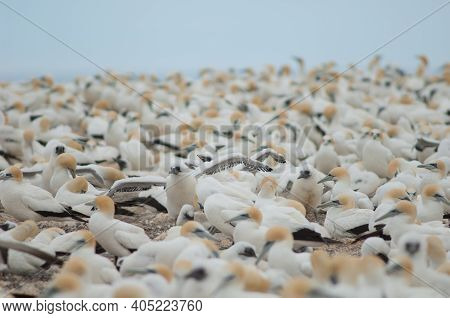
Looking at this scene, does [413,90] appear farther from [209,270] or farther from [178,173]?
[209,270]

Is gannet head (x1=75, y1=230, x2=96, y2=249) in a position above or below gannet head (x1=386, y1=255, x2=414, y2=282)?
below

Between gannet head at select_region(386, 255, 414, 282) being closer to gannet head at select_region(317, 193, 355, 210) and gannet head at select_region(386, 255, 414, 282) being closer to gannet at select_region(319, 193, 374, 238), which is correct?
gannet at select_region(319, 193, 374, 238)

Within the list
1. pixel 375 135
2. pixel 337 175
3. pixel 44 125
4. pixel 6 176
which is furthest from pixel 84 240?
pixel 44 125

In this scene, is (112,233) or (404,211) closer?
(112,233)

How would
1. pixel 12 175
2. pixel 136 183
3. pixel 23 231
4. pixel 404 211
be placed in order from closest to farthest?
1. pixel 23 231
2. pixel 404 211
3. pixel 12 175
4. pixel 136 183

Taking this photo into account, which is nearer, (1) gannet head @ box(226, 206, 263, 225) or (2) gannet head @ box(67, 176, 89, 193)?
(1) gannet head @ box(226, 206, 263, 225)

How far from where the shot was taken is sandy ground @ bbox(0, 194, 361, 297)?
6.57 meters

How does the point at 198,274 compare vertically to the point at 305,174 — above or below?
above

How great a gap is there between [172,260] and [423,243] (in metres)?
1.86

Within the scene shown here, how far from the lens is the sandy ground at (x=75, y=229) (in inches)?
259

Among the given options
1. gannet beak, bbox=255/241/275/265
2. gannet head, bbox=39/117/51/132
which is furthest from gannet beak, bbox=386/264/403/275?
gannet head, bbox=39/117/51/132

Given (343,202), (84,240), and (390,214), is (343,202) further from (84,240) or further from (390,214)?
(84,240)

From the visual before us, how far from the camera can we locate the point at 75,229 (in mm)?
8383

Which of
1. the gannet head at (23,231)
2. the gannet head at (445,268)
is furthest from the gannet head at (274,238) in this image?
the gannet head at (23,231)
